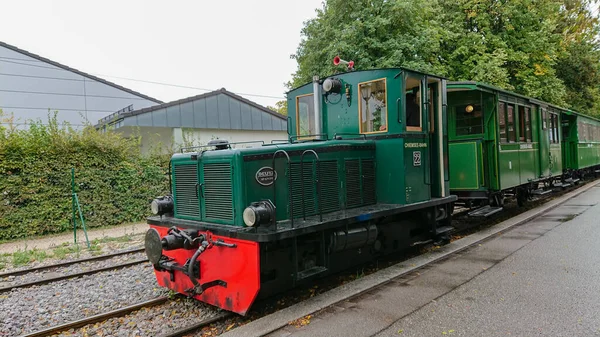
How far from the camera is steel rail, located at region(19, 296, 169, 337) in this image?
410cm

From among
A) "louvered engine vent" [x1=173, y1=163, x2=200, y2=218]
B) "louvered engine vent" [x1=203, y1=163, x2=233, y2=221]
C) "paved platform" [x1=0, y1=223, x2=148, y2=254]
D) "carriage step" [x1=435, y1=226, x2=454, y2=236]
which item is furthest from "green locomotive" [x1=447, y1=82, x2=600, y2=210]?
"paved platform" [x1=0, y1=223, x2=148, y2=254]

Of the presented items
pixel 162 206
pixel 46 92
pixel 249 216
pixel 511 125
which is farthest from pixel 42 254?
pixel 46 92

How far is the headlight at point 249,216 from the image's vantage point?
3.86m

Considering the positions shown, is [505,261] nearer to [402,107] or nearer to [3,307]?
[402,107]

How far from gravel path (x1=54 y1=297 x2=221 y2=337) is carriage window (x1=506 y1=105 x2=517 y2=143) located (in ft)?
27.5

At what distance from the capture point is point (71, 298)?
528 centimetres

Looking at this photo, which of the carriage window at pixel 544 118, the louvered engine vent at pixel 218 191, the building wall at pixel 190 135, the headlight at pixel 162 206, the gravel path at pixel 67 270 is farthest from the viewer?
the building wall at pixel 190 135

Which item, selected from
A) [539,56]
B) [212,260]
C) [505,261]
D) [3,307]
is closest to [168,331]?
[212,260]

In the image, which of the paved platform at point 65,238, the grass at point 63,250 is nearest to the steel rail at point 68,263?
the grass at point 63,250

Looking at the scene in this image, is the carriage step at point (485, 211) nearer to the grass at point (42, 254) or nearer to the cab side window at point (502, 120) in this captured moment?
the cab side window at point (502, 120)

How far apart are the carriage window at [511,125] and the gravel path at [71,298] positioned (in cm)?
866

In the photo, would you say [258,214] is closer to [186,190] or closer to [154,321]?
[186,190]

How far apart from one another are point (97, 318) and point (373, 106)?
4.54 m

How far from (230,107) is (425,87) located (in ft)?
49.9
